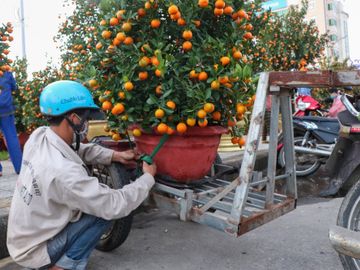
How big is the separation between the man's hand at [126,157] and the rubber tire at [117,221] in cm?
4

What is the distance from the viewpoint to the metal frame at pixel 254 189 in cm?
241

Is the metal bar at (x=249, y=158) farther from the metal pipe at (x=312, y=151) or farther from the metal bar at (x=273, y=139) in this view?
the metal pipe at (x=312, y=151)

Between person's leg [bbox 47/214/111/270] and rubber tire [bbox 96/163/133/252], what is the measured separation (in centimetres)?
49

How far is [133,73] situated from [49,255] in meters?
1.22

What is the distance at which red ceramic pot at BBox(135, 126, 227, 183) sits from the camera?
2738 millimetres

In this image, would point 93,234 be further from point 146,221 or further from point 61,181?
point 146,221

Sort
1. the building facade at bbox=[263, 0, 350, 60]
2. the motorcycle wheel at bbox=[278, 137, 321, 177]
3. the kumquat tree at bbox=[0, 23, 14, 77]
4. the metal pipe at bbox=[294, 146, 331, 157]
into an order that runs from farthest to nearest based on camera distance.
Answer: the building facade at bbox=[263, 0, 350, 60], the motorcycle wheel at bbox=[278, 137, 321, 177], the metal pipe at bbox=[294, 146, 331, 157], the kumquat tree at bbox=[0, 23, 14, 77]

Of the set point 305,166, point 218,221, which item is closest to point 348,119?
point 218,221

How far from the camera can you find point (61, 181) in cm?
207

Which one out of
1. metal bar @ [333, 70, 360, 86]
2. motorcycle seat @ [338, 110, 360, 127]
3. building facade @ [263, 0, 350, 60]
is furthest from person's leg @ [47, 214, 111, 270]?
building facade @ [263, 0, 350, 60]

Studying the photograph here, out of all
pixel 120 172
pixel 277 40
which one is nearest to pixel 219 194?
pixel 120 172

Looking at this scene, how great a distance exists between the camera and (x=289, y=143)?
9.67ft

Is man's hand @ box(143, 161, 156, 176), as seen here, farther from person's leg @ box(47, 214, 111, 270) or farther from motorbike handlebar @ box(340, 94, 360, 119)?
motorbike handlebar @ box(340, 94, 360, 119)

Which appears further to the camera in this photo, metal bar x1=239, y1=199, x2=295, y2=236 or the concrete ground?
the concrete ground
